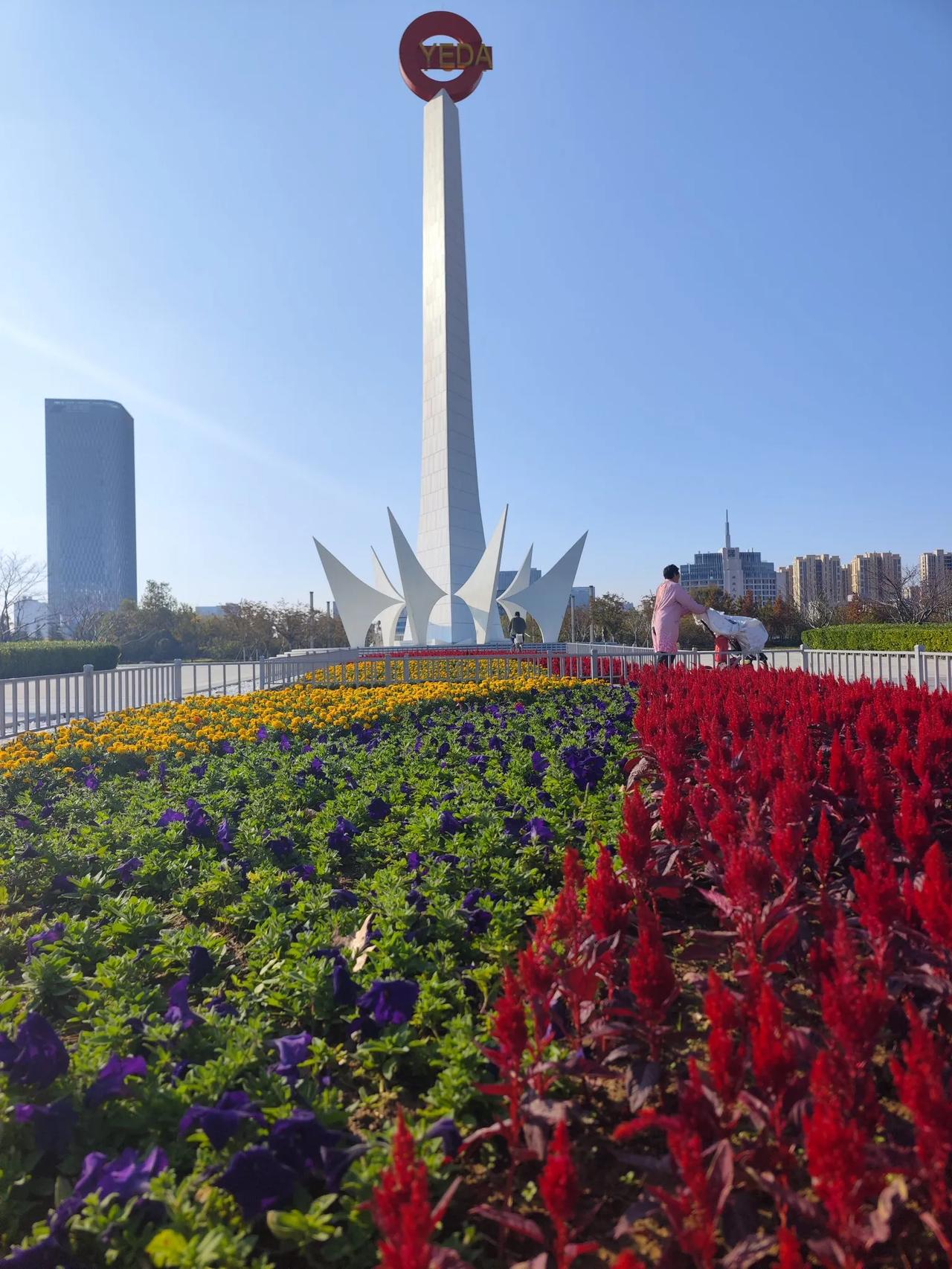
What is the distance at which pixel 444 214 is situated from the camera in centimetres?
2878

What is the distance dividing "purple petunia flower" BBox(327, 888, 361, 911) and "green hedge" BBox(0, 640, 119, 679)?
25120mm

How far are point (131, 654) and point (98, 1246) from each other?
54.2 m

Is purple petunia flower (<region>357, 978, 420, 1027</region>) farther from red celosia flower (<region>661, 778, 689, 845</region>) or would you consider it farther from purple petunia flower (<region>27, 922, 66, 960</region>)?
purple petunia flower (<region>27, 922, 66, 960</region>)

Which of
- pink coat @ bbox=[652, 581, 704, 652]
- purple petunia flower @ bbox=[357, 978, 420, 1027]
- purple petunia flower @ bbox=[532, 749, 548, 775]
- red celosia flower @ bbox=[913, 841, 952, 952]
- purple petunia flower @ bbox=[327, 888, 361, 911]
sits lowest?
purple petunia flower @ bbox=[327, 888, 361, 911]

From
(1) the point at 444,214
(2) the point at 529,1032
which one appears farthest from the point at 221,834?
(1) the point at 444,214

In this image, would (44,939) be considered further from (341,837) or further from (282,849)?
(341,837)

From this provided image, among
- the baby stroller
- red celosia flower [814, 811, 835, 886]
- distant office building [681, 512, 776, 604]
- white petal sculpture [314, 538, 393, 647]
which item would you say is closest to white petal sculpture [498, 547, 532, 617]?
white petal sculpture [314, 538, 393, 647]

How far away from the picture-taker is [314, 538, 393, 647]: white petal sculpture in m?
27.9

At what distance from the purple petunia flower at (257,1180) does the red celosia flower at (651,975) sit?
2.47ft

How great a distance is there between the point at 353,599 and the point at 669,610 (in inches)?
808

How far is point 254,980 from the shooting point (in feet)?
7.86

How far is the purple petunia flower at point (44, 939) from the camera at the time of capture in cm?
259

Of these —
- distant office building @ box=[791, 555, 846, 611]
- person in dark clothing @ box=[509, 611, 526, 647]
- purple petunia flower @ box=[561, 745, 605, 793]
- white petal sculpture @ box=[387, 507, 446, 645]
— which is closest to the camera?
purple petunia flower @ box=[561, 745, 605, 793]

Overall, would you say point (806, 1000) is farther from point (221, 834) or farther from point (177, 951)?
point (221, 834)
